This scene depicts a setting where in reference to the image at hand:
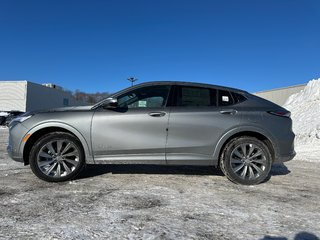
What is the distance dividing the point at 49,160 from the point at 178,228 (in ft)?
9.49

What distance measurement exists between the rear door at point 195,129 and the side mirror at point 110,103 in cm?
97

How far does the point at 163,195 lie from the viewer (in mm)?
4918

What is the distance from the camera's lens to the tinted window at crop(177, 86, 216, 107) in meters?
5.83

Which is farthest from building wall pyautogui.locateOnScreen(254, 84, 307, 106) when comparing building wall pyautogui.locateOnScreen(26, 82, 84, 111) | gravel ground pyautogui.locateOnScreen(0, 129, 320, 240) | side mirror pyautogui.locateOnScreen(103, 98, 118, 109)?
building wall pyautogui.locateOnScreen(26, 82, 84, 111)

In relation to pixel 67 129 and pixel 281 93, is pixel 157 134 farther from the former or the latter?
pixel 281 93

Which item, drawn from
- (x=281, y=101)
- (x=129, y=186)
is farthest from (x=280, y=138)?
(x=281, y=101)

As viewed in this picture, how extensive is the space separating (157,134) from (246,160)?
1.64 metres

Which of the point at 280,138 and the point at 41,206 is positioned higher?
the point at 280,138

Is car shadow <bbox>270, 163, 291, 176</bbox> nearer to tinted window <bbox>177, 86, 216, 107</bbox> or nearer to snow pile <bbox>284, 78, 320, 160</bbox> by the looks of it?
snow pile <bbox>284, 78, 320, 160</bbox>

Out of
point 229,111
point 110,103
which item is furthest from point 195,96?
point 110,103

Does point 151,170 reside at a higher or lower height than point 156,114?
lower

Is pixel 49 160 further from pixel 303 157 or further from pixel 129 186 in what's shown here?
pixel 303 157

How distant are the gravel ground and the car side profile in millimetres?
397

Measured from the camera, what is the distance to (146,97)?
5.83m
